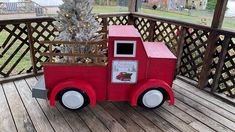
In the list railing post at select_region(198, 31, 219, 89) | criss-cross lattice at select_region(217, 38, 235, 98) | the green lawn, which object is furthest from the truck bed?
criss-cross lattice at select_region(217, 38, 235, 98)

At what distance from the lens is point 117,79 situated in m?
2.20

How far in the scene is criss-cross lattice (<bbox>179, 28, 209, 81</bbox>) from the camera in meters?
2.88

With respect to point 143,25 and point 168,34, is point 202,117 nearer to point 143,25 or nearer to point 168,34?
point 168,34

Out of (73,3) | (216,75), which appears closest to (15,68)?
(73,3)

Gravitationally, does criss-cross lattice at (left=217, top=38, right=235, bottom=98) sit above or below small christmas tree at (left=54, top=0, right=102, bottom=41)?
below

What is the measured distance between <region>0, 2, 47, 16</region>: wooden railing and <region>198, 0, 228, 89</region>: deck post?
2295 millimetres

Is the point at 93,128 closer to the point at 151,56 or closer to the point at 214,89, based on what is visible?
the point at 151,56

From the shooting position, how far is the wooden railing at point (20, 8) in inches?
102

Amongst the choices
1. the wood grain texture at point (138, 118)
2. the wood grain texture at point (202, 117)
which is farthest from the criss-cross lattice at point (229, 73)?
the wood grain texture at point (138, 118)

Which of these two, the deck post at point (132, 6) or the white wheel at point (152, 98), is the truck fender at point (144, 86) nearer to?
the white wheel at point (152, 98)

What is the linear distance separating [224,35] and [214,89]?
2.50ft

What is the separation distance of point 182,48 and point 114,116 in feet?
5.21

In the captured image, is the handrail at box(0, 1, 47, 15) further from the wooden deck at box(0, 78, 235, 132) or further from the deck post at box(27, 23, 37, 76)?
the wooden deck at box(0, 78, 235, 132)

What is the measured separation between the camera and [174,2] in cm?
313
